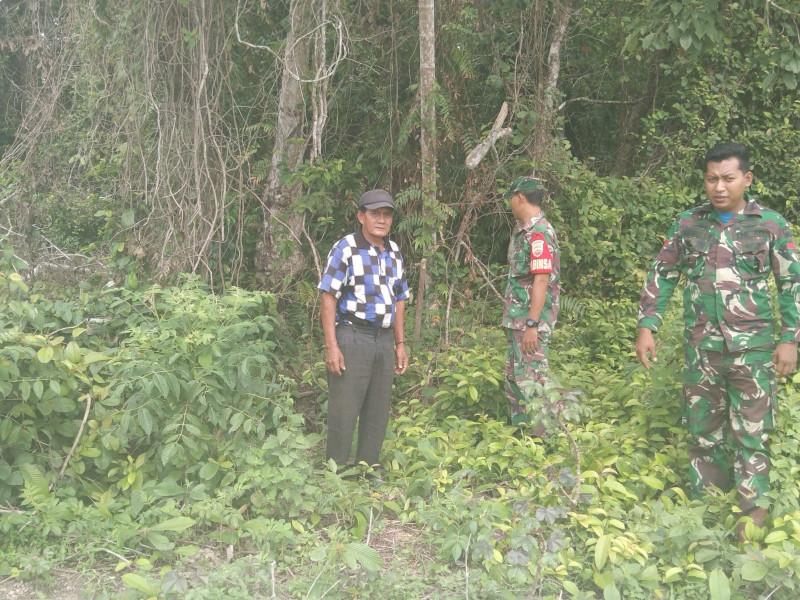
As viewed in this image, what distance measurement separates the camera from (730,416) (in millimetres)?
3584

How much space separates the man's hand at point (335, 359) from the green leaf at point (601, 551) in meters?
1.70

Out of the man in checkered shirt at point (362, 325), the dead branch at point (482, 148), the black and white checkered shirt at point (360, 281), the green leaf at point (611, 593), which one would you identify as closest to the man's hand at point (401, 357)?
the man in checkered shirt at point (362, 325)

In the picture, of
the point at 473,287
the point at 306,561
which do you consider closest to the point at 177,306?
the point at 306,561

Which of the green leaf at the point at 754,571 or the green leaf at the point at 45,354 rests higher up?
the green leaf at the point at 45,354

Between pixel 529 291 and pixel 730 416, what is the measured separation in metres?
1.44

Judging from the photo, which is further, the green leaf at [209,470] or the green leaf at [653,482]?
the green leaf at [653,482]

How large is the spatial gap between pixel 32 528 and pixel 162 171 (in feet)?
10.4

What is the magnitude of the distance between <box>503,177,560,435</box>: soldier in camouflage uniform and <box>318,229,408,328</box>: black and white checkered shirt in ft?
2.97

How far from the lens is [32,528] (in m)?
3.32

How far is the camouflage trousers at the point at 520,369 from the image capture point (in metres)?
4.46

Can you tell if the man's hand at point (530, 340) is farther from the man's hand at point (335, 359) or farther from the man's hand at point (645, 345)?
the man's hand at point (335, 359)

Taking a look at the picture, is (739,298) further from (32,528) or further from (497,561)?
(32,528)

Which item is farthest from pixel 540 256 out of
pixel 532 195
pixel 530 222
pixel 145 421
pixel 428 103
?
pixel 145 421

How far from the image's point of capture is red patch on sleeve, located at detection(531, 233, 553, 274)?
4.30m
